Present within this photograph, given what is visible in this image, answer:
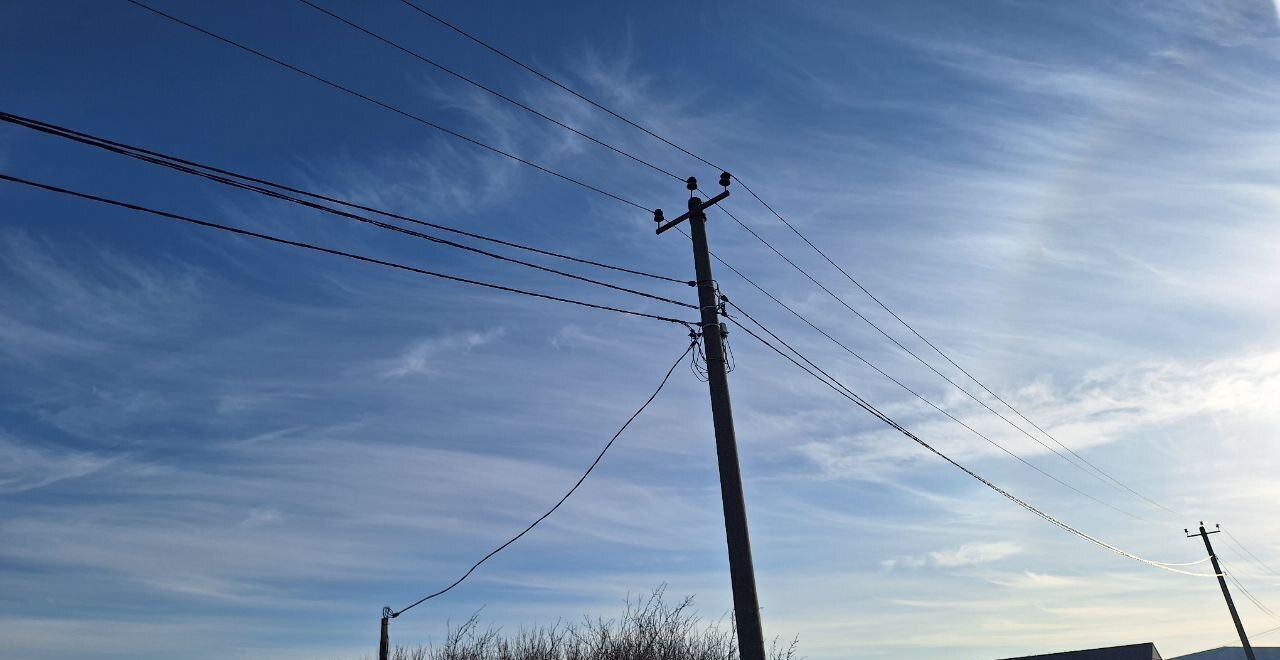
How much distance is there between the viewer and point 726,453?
1003 cm

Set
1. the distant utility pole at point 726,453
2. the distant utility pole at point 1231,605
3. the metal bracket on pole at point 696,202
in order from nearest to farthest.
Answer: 1. the distant utility pole at point 726,453
2. the metal bracket on pole at point 696,202
3. the distant utility pole at point 1231,605

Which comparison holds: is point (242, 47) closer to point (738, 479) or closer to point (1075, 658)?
point (738, 479)

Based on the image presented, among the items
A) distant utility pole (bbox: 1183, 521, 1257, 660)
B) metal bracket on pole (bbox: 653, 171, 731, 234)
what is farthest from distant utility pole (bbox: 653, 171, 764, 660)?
distant utility pole (bbox: 1183, 521, 1257, 660)

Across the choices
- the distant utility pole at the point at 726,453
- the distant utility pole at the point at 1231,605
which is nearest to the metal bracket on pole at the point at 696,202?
the distant utility pole at the point at 726,453

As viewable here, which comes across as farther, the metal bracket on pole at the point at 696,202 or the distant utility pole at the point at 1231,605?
the distant utility pole at the point at 1231,605

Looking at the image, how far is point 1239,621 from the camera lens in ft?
134

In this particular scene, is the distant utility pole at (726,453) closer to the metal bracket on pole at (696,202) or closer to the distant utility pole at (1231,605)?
the metal bracket on pole at (696,202)

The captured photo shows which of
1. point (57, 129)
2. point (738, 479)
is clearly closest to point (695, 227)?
point (738, 479)

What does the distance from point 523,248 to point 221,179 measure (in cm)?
415

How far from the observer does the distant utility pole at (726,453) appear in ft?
30.1

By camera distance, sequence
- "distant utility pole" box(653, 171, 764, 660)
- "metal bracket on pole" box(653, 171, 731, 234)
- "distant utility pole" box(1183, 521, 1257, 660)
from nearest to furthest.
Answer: "distant utility pole" box(653, 171, 764, 660)
"metal bracket on pole" box(653, 171, 731, 234)
"distant utility pole" box(1183, 521, 1257, 660)

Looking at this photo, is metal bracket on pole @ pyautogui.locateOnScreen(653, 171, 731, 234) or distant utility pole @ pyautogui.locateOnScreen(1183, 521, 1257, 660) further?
distant utility pole @ pyautogui.locateOnScreen(1183, 521, 1257, 660)

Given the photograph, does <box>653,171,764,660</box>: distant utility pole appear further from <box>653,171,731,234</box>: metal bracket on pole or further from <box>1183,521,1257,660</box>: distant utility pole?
<box>1183,521,1257,660</box>: distant utility pole

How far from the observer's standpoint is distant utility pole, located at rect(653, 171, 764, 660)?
9180 millimetres
